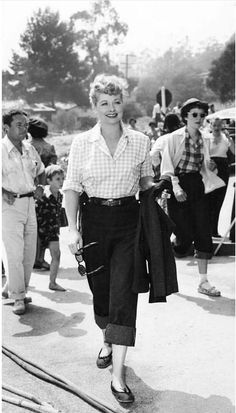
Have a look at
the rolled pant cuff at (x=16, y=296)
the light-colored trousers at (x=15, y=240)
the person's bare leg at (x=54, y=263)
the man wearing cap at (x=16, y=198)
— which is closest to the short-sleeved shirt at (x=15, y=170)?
the man wearing cap at (x=16, y=198)

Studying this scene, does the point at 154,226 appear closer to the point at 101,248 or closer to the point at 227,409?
the point at 101,248

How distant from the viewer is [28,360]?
12.9ft

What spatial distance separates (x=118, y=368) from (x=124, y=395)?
0.17m

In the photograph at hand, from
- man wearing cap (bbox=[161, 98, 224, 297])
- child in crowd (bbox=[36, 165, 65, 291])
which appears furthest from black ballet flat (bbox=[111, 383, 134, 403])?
child in crowd (bbox=[36, 165, 65, 291])

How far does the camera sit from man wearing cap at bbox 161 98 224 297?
17.7ft

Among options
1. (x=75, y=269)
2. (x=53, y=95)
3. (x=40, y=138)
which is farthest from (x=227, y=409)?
(x=53, y=95)

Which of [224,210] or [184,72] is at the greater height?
[184,72]

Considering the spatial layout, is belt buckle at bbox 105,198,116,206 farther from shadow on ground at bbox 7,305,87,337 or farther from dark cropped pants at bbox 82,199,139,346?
shadow on ground at bbox 7,305,87,337

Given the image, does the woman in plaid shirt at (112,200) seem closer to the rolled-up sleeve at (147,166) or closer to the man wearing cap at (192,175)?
the rolled-up sleeve at (147,166)

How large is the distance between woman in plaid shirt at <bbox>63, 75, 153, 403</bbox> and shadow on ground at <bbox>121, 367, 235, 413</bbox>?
0.42 feet

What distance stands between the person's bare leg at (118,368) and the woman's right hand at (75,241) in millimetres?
637

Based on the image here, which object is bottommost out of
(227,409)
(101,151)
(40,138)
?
(227,409)

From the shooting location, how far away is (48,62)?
6794 centimetres

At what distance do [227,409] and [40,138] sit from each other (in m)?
4.53
